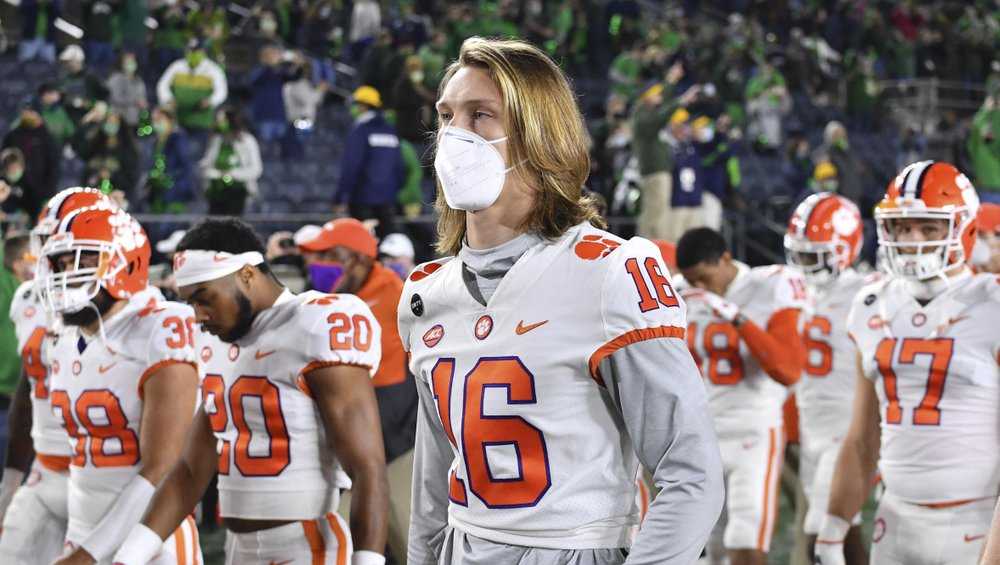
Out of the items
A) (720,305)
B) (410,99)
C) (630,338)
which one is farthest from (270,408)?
(410,99)

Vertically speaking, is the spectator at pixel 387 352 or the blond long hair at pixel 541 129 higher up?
the blond long hair at pixel 541 129

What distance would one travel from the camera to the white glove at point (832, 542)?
4.50m

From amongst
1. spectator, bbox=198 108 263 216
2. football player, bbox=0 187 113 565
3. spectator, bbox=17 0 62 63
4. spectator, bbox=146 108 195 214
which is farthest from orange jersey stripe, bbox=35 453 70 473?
spectator, bbox=17 0 62 63

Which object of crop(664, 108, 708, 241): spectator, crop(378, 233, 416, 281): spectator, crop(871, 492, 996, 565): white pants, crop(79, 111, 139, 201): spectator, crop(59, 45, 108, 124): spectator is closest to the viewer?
crop(871, 492, 996, 565): white pants

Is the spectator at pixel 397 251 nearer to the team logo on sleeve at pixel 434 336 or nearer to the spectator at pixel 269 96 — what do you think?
the spectator at pixel 269 96

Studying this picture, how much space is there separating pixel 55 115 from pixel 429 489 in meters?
10.5

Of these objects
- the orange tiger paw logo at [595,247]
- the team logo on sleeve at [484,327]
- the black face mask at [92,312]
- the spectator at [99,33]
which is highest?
the spectator at [99,33]

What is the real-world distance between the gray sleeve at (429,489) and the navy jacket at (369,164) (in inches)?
325

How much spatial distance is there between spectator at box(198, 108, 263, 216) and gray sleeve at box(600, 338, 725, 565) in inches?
378

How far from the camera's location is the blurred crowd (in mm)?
11648

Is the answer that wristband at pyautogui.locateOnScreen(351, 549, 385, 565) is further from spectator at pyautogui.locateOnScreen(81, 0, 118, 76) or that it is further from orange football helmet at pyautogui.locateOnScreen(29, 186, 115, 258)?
spectator at pyautogui.locateOnScreen(81, 0, 118, 76)

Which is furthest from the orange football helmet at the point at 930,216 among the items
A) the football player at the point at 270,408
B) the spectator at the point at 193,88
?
the spectator at the point at 193,88

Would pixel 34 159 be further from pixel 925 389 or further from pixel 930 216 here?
pixel 925 389

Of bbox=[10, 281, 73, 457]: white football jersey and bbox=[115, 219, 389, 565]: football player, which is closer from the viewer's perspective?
bbox=[115, 219, 389, 565]: football player
